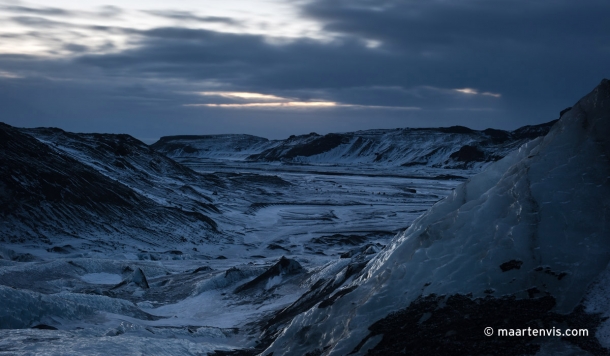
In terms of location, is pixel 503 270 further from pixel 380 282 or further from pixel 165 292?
pixel 165 292

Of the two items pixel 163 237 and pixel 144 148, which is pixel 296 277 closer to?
pixel 163 237

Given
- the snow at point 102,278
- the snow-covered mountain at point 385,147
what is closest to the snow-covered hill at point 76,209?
the snow at point 102,278

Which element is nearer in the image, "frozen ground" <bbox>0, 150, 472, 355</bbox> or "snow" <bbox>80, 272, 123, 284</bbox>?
"frozen ground" <bbox>0, 150, 472, 355</bbox>

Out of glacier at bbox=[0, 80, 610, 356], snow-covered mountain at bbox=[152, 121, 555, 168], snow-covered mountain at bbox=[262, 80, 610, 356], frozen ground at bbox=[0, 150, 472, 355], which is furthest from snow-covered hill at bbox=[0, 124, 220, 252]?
snow-covered mountain at bbox=[152, 121, 555, 168]

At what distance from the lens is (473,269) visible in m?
7.58

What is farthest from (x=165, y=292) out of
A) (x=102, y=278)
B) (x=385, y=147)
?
(x=385, y=147)

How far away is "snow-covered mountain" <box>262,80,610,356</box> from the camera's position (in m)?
6.65

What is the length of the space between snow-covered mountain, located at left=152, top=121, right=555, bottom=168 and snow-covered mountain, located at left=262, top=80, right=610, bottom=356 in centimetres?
9294

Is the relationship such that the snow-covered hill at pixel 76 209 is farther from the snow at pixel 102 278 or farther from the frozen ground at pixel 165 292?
the snow at pixel 102 278

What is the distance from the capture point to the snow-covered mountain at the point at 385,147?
110 metres

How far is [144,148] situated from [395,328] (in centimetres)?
5634

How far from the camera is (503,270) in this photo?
7371mm

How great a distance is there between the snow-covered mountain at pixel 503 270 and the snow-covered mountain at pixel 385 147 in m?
92.9

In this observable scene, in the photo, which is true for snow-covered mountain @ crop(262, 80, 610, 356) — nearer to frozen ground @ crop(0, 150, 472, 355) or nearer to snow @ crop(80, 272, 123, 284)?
frozen ground @ crop(0, 150, 472, 355)
